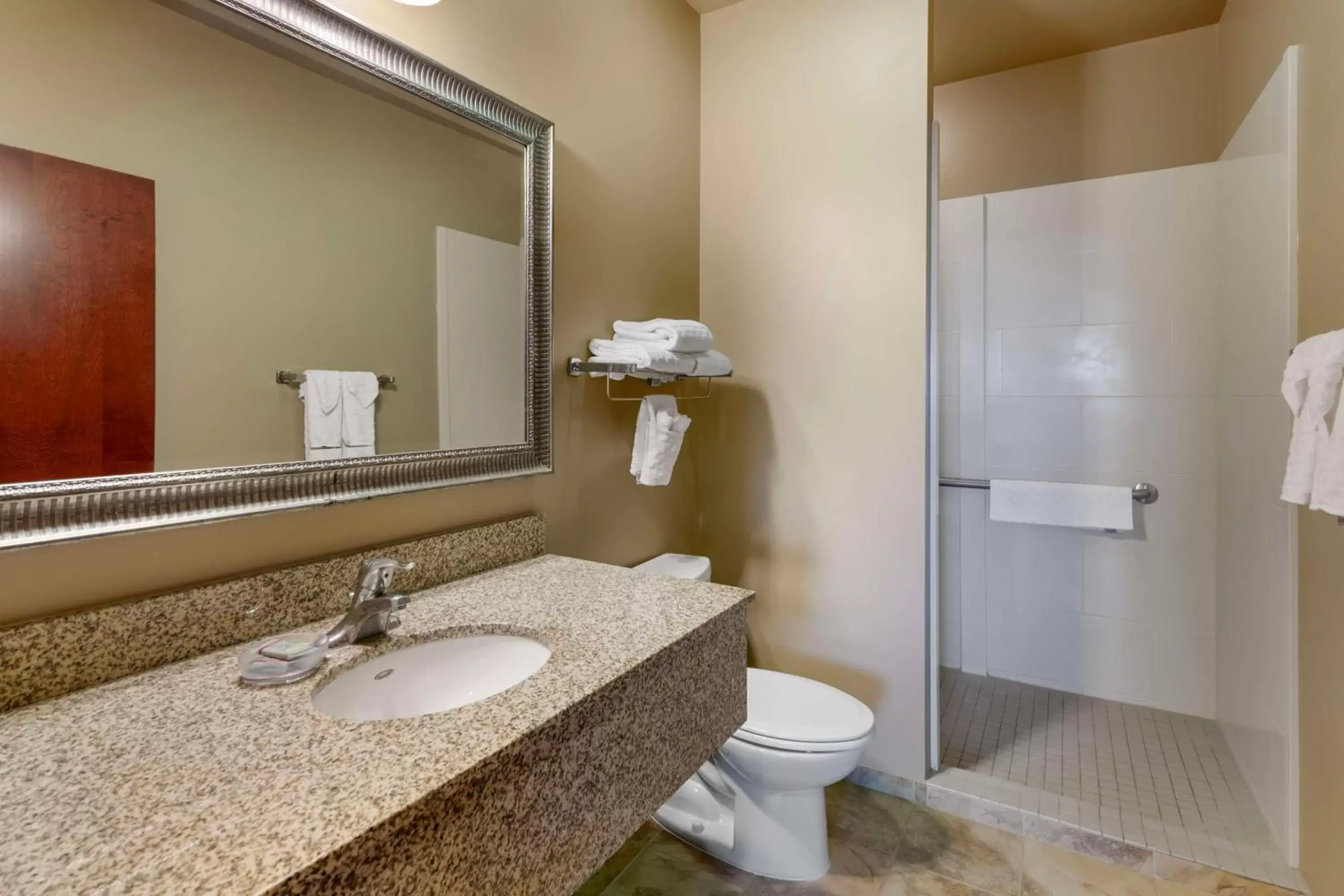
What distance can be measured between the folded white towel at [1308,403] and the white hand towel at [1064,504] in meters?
1.14

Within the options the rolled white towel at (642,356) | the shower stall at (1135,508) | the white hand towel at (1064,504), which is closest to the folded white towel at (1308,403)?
the shower stall at (1135,508)

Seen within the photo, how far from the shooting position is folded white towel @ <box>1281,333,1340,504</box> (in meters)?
1.12

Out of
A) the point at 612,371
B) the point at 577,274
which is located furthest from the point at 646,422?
the point at 577,274

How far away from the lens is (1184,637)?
2.27 meters

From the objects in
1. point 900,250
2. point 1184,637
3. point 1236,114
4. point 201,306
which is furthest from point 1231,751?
point 201,306

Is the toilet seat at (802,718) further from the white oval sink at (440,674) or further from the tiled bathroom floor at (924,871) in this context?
the white oval sink at (440,674)

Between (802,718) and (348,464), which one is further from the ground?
(348,464)

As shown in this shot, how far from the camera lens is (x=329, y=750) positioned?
66 centimetres

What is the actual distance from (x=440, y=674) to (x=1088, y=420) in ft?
8.06

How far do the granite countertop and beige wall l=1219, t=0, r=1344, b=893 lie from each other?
54.9 inches

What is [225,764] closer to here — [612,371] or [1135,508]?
[612,371]

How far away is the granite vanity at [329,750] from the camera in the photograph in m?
0.51

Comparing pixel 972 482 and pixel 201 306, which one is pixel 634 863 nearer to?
pixel 201 306

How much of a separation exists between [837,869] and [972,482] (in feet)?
5.08
